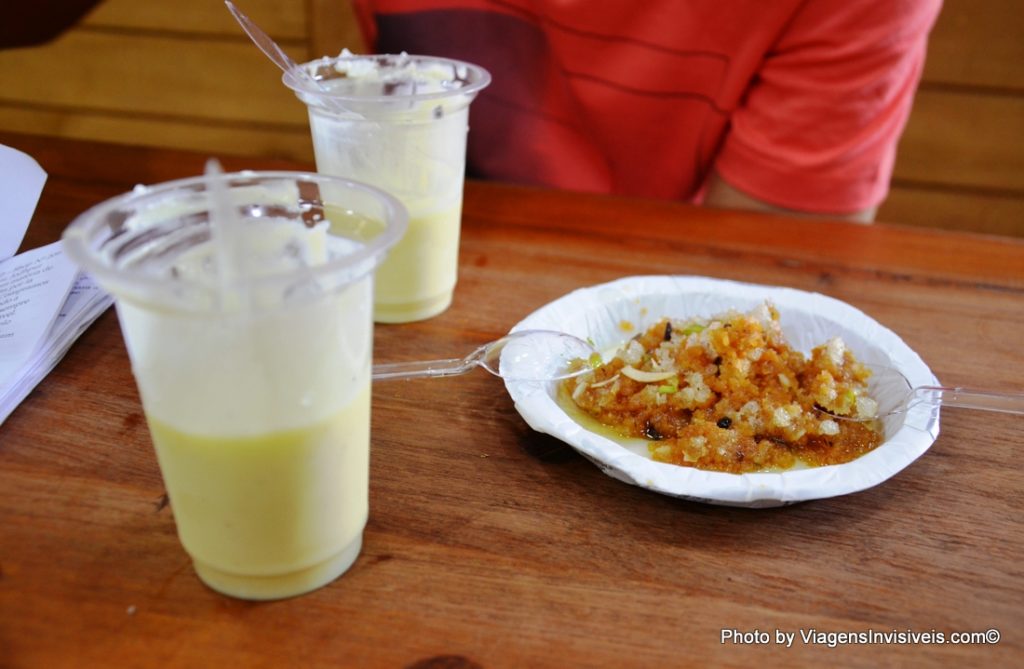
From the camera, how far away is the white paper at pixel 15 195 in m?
1.02

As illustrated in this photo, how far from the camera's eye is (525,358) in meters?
0.94

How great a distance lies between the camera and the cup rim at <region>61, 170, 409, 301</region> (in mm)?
511

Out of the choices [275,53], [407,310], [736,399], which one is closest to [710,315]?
[736,399]

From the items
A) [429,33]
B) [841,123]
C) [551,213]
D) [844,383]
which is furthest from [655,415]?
[429,33]

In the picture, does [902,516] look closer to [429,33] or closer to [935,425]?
[935,425]

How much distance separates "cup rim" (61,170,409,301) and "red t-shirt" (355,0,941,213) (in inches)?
48.5

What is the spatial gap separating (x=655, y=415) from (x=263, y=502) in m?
0.46

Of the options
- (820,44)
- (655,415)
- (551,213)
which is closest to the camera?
(655,415)

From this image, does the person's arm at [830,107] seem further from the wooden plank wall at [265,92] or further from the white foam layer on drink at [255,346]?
the white foam layer on drink at [255,346]

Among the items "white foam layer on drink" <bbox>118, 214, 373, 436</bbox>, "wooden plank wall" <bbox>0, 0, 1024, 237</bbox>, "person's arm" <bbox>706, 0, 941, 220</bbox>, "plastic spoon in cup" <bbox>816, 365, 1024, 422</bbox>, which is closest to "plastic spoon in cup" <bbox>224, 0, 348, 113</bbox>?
"white foam layer on drink" <bbox>118, 214, 373, 436</bbox>

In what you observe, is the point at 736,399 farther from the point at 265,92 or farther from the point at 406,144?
the point at 265,92

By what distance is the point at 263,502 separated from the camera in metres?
0.61

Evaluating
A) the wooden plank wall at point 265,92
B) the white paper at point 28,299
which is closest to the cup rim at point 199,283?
the white paper at point 28,299

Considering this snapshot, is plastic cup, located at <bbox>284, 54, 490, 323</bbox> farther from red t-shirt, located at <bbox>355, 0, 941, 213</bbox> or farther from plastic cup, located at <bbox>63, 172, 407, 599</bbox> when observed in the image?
red t-shirt, located at <bbox>355, 0, 941, 213</bbox>
